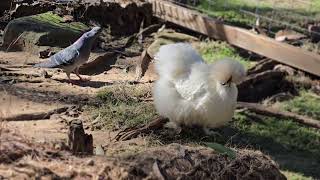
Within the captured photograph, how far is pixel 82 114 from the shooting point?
17.0 ft

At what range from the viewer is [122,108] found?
530 cm

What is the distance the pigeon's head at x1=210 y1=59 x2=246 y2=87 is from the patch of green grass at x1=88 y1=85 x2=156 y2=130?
808 millimetres

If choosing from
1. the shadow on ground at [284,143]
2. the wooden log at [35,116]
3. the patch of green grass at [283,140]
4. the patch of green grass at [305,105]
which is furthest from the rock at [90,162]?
the patch of green grass at [305,105]

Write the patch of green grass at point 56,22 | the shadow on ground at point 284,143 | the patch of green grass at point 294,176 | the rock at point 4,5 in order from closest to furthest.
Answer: the patch of green grass at point 294,176 → the shadow on ground at point 284,143 → the patch of green grass at point 56,22 → the rock at point 4,5

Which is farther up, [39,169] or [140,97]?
[39,169]

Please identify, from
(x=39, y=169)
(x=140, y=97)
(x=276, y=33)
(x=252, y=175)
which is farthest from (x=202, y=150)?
(x=276, y=33)

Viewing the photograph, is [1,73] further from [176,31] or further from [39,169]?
[176,31]

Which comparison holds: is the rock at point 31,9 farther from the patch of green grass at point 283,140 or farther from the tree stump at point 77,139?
the tree stump at point 77,139

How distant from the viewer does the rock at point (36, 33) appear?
23.2 ft

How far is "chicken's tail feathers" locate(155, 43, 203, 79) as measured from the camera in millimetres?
4766

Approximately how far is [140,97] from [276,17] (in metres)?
4.50

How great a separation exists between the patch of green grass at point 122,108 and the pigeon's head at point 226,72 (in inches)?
31.8

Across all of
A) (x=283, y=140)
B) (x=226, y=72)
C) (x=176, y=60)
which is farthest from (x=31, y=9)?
(x=226, y=72)

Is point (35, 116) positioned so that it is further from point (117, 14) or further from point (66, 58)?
point (117, 14)
